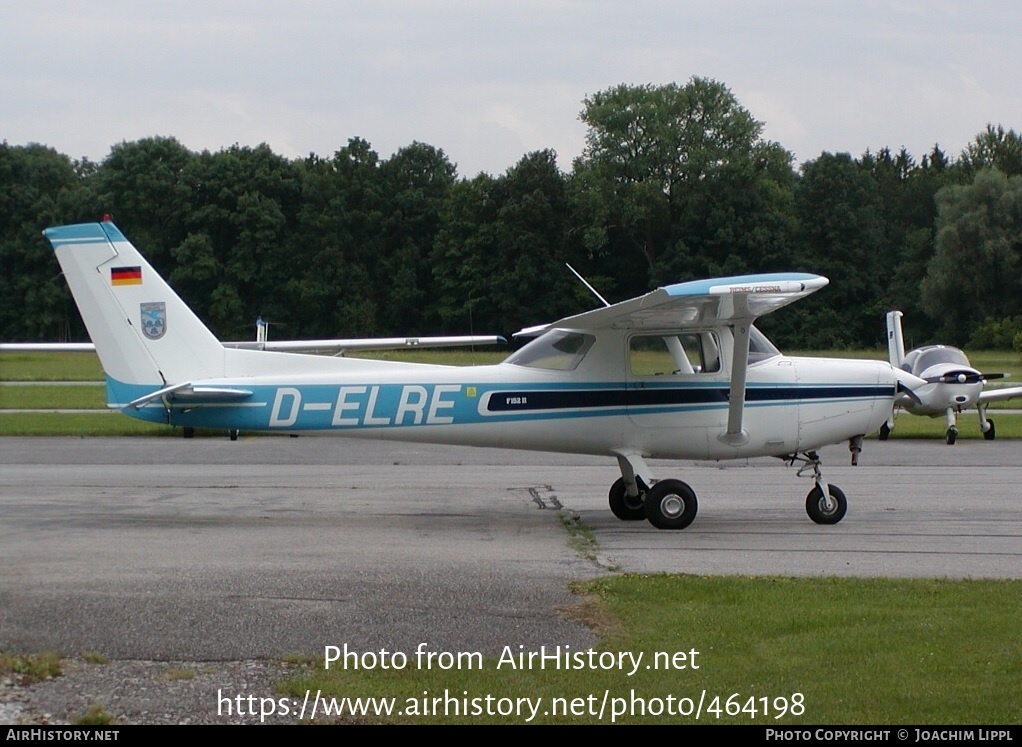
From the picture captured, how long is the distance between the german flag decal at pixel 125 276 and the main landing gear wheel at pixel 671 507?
5.34 m

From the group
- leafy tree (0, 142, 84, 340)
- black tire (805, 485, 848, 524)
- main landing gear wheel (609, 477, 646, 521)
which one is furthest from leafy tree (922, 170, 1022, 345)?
main landing gear wheel (609, 477, 646, 521)

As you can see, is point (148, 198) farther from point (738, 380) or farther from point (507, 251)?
point (738, 380)

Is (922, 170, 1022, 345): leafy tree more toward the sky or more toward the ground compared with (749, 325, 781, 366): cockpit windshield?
more toward the sky

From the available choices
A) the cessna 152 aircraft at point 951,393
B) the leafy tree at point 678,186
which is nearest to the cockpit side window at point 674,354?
the cessna 152 aircraft at point 951,393

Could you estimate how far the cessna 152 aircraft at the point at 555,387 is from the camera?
38.0ft

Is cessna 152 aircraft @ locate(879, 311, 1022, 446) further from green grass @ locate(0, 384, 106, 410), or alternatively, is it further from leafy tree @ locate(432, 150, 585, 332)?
leafy tree @ locate(432, 150, 585, 332)

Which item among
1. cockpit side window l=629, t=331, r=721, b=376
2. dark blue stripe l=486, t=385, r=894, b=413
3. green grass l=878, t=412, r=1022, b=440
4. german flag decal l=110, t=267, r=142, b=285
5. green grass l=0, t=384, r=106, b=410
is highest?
german flag decal l=110, t=267, r=142, b=285

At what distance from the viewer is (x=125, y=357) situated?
38.0 feet

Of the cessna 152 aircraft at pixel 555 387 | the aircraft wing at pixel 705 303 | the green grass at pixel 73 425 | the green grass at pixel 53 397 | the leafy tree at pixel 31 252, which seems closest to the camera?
the aircraft wing at pixel 705 303

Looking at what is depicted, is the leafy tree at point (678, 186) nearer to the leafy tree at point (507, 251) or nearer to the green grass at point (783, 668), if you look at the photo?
the leafy tree at point (507, 251)

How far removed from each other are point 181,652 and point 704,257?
54.1 m

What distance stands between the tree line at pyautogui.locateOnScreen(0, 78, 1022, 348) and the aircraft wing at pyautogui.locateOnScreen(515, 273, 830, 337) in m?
45.2

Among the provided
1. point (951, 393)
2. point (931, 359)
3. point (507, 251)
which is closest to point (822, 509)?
point (951, 393)

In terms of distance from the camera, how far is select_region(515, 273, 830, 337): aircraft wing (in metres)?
10.3
